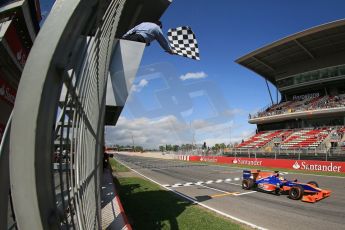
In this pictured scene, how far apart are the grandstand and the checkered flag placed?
66.6 ft

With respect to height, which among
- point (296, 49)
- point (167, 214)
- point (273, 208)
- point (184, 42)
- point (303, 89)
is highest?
point (296, 49)

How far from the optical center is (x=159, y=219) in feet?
23.0

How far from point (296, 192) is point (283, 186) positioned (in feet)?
2.74

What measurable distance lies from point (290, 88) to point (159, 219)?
37244 mm

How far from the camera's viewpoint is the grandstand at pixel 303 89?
101 feet

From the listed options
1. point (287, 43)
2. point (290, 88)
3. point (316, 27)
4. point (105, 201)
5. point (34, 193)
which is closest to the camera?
point (34, 193)

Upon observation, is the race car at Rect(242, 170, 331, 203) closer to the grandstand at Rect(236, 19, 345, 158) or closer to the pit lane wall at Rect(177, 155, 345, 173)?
the pit lane wall at Rect(177, 155, 345, 173)

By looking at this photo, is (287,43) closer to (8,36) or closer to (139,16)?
(139,16)

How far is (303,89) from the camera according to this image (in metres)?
39.9

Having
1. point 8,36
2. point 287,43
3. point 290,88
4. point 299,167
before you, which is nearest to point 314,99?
point 290,88

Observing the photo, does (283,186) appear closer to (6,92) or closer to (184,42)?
(184,42)

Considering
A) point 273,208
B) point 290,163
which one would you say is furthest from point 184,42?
point 290,163

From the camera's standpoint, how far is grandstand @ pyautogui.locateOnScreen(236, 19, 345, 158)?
101 feet

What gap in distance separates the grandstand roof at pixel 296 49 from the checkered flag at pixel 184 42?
27.2 m
